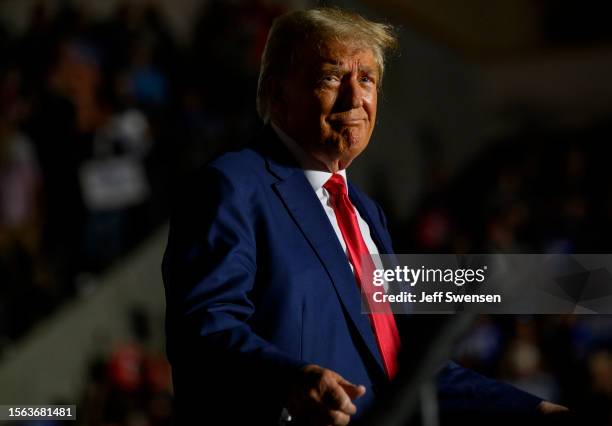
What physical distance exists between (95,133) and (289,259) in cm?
432

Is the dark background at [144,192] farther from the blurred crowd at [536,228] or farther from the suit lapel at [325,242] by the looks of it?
the suit lapel at [325,242]

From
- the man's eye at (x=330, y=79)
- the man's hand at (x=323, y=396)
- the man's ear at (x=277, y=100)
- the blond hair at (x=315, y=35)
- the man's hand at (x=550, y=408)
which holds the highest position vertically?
the blond hair at (x=315, y=35)

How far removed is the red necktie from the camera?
108cm

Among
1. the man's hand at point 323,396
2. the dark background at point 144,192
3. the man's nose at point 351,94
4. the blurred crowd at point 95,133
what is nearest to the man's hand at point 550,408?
the man's hand at point 323,396

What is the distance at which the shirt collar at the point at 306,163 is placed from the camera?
111 cm

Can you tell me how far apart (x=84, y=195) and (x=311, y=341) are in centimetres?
411

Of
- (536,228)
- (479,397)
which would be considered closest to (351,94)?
(479,397)

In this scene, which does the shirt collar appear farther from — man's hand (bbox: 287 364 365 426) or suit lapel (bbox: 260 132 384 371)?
man's hand (bbox: 287 364 365 426)

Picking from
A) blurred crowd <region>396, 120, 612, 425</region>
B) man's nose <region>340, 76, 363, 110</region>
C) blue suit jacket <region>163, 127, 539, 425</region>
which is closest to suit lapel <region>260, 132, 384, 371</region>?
blue suit jacket <region>163, 127, 539, 425</region>

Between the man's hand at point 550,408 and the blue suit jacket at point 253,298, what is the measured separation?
0.71ft

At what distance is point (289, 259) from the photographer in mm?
1018

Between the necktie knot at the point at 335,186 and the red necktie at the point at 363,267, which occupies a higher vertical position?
the necktie knot at the point at 335,186

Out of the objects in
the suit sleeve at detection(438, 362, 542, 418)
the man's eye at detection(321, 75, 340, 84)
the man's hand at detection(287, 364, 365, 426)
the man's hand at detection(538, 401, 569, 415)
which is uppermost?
the man's eye at detection(321, 75, 340, 84)

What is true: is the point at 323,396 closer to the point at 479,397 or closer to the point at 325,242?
the point at 325,242
